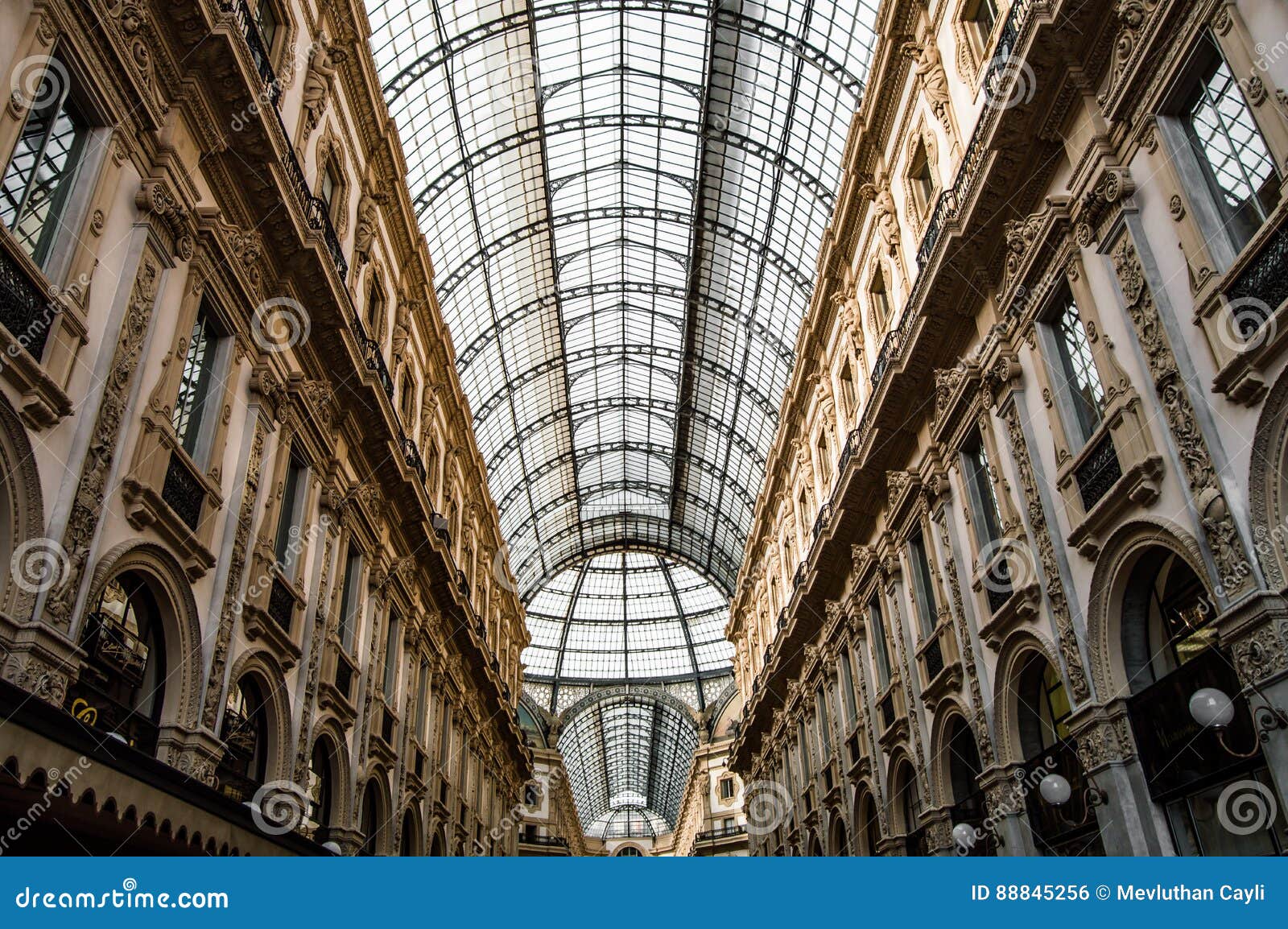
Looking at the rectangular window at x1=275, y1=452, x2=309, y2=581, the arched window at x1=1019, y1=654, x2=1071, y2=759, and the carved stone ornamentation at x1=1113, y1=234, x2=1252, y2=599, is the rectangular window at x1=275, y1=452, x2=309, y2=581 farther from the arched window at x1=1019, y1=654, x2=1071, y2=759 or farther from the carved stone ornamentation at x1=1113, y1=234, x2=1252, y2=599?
the carved stone ornamentation at x1=1113, y1=234, x2=1252, y2=599

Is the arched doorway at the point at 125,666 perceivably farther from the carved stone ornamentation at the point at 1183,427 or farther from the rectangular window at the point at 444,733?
the rectangular window at the point at 444,733

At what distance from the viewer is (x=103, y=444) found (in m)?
10.2

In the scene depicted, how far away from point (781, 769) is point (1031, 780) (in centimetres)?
2433

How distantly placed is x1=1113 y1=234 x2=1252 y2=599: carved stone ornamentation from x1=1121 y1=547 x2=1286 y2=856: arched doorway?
2.95 feet

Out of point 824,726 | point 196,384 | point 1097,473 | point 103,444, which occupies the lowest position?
point 103,444

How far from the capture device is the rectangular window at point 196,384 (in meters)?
13.2

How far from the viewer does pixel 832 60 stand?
86.5ft

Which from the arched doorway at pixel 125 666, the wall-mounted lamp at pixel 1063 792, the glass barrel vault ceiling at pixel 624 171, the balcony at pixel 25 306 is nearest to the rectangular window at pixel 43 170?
the balcony at pixel 25 306

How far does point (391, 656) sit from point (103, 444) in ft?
48.4

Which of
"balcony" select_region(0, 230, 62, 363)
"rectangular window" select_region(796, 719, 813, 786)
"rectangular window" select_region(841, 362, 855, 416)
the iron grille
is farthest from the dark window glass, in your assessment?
"rectangular window" select_region(796, 719, 813, 786)

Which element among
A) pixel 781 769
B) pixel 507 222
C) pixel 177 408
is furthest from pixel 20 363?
pixel 781 769

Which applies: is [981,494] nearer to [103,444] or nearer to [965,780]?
[965,780]

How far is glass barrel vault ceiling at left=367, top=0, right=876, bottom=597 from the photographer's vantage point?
27703mm

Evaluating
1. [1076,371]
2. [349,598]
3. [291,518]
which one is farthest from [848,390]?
[291,518]
